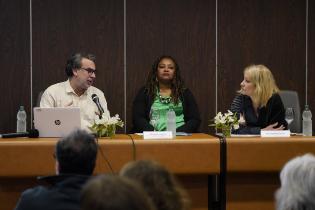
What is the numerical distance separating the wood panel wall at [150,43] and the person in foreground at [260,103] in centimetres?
111

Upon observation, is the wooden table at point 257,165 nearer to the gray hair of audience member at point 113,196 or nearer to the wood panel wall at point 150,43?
the wood panel wall at point 150,43

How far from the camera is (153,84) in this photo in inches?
197

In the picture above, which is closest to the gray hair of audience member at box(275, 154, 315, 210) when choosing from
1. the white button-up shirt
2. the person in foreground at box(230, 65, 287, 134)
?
the person in foreground at box(230, 65, 287, 134)

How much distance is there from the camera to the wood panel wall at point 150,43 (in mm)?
5285

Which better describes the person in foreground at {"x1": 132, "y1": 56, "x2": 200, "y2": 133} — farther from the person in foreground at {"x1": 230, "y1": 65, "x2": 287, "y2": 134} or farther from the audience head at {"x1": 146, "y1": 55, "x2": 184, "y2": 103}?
the person in foreground at {"x1": 230, "y1": 65, "x2": 287, "y2": 134}

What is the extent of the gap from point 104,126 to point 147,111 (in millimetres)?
1325

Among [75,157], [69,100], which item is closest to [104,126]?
[69,100]

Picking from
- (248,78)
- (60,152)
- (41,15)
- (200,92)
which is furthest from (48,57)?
(60,152)

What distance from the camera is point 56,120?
3.54 meters

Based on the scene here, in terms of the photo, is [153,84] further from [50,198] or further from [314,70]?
[50,198]

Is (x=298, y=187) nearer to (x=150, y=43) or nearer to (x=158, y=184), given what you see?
(x=158, y=184)

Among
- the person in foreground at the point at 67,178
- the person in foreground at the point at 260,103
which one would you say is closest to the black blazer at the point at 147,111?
the person in foreground at the point at 260,103

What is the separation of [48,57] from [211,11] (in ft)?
5.80

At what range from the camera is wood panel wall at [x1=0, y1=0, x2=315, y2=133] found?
208 inches
